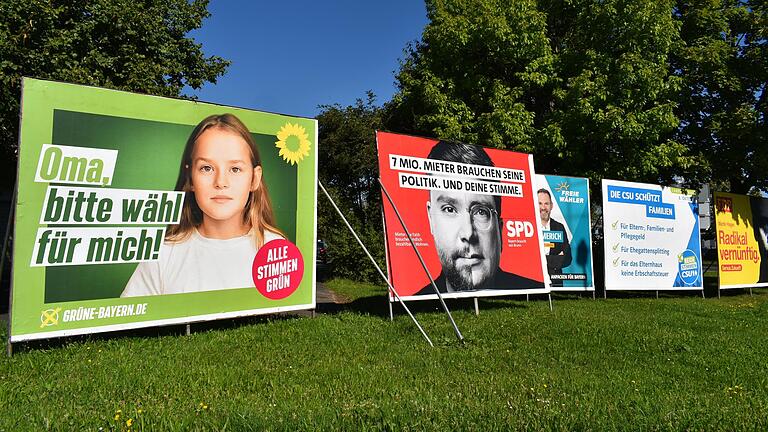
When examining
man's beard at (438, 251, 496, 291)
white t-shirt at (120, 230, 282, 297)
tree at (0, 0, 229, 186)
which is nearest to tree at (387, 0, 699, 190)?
man's beard at (438, 251, 496, 291)

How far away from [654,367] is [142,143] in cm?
734

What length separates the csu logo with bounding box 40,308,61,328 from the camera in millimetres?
6496

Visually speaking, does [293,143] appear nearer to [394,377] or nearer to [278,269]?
[278,269]

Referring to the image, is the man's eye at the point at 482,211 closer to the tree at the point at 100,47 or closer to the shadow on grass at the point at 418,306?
the shadow on grass at the point at 418,306

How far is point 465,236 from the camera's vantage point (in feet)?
32.3

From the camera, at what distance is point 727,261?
51.1ft

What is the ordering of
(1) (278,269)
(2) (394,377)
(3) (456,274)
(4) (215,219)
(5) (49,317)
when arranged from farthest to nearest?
(3) (456,274) → (1) (278,269) → (4) (215,219) → (5) (49,317) → (2) (394,377)

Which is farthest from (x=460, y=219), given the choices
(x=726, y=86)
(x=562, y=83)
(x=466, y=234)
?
(x=726, y=86)

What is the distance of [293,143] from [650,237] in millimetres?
10298

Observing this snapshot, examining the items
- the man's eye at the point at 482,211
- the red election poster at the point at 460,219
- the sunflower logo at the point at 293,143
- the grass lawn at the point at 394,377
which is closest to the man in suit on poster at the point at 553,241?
the red election poster at the point at 460,219

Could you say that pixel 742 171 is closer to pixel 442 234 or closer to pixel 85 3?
pixel 442 234

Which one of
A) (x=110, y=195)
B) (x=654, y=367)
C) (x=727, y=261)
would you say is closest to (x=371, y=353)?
(x=654, y=367)

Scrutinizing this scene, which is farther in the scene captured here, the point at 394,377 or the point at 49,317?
the point at 49,317

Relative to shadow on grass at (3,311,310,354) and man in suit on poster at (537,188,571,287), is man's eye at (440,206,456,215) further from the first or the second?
man in suit on poster at (537,188,571,287)
